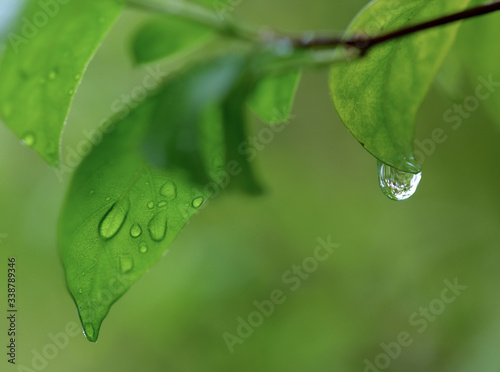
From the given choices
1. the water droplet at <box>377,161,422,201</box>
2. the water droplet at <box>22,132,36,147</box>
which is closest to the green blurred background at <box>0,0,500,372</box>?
the water droplet at <box>377,161,422,201</box>

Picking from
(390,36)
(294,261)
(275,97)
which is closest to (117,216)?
(275,97)

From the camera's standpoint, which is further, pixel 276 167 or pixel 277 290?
pixel 276 167

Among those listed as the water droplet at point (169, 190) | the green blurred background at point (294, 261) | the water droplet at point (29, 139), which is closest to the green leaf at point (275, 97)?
the water droplet at point (169, 190)

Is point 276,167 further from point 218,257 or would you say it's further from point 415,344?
point 415,344

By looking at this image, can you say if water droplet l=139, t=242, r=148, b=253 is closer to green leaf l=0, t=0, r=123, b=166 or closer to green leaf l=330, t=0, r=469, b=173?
green leaf l=0, t=0, r=123, b=166

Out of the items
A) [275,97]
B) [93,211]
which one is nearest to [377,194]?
[275,97]

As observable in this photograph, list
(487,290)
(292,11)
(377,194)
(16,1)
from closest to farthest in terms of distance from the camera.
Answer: (16,1)
(487,290)
(377,194)
(292,11)
